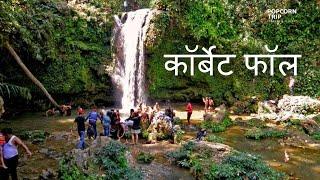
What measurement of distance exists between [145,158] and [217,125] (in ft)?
21.6

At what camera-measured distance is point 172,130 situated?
1727 cm

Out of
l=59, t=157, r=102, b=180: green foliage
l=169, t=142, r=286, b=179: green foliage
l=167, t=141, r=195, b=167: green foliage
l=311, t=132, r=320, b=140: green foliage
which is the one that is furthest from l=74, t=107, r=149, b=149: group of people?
l=311, t=132, r=320, b=140: green foliage

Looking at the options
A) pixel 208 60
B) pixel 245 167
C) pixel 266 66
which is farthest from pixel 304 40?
pixel 245 167

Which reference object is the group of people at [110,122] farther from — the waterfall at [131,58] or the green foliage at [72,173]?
the waterfall at [131,58]

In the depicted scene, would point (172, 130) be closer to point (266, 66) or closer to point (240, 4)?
point (266, 66)

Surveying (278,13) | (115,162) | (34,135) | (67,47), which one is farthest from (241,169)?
(278,13)

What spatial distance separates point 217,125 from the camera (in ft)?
65.4

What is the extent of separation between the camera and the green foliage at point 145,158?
14.1m

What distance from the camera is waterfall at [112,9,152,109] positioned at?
82.9ft

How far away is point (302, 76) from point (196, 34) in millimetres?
6709

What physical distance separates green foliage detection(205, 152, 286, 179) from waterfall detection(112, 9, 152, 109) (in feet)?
41.9

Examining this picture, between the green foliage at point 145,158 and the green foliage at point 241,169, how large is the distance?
2.31m

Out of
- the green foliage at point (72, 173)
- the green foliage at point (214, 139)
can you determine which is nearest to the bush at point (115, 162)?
the green foliage at point (72, 173)

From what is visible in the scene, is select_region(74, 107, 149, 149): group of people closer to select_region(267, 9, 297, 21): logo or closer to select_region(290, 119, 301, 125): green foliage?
select_region(290, 119, 301, 125): green foliage
